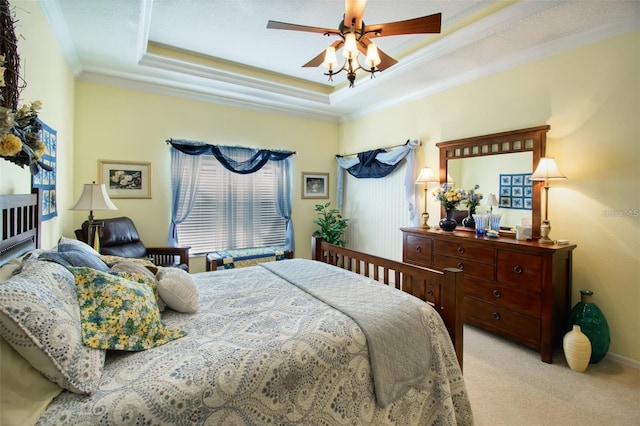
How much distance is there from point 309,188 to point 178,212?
201cm

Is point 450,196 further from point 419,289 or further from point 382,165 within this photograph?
point 419,289

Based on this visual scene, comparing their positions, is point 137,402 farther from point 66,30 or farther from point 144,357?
point 66,30

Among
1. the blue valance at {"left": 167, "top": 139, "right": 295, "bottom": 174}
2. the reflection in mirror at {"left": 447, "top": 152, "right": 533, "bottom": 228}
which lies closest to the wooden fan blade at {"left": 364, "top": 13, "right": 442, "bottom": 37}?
the reflection in mirror at {"left": 447, "top": 152, "right": 533, "bottom": 228}

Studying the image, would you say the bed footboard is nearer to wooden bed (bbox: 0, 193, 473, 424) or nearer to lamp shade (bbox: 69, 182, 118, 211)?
wooden bed (bbox: 0, 193, 473, 424)

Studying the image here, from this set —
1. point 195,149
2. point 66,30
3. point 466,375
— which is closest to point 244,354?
point 466,375

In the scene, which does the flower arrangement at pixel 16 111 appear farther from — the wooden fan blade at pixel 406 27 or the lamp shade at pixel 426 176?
the lamp shade at pixel 426 176

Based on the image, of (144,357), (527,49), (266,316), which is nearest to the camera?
(144,357)

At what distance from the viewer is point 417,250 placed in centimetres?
346

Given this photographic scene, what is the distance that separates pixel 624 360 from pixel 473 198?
1.74m

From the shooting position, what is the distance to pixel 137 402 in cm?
99

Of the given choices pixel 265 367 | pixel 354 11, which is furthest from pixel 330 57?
pixel 265 367

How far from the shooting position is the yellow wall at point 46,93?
70.6 inches

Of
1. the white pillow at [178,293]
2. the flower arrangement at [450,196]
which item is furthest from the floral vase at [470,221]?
the white pillow at [178,293]

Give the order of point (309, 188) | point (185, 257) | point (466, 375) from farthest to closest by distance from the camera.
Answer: point (309, 188)
point (185, 257)
point (466, 375)
